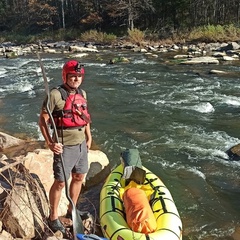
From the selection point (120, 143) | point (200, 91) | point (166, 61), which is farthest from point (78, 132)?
point (166, 61)

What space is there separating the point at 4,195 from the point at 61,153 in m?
0.99

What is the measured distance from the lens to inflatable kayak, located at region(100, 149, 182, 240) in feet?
10.1

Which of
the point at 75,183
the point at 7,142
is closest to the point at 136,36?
the point at 7,142

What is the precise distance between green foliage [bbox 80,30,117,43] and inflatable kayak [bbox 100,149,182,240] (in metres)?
24.6

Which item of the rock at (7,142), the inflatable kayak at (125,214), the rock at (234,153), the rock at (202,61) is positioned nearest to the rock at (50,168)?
the inflatable kayak at (125,214)

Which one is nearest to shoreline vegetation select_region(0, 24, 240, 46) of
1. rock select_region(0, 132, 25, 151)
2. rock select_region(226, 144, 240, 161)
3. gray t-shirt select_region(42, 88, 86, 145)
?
rock select_region(226, 144, 240, 161)

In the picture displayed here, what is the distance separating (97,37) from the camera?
29.4 metres

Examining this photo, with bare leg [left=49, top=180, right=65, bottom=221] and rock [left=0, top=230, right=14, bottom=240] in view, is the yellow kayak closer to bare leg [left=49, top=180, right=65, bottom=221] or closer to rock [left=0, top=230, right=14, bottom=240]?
bare leg [left=49, top=180, right=65, bottom=221]

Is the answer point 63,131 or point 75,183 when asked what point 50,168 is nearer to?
point 75,183

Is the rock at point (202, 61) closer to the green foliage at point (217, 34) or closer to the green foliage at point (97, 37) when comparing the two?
the green foliage at point (217, 34)

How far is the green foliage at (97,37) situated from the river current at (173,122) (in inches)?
523

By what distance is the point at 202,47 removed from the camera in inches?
855

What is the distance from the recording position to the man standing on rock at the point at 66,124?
3.04m

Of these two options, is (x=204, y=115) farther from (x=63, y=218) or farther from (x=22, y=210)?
(x=22, y=210)
